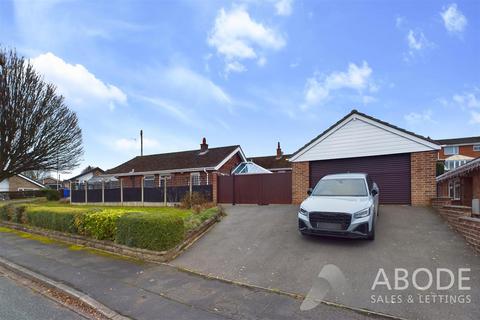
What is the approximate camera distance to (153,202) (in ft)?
65.1

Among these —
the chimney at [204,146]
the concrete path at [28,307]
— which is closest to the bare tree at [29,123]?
the chimney at [204,146]

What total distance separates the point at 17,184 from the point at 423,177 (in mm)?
52026

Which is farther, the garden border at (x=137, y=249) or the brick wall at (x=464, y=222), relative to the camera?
the garden border at (x=137, y=249)

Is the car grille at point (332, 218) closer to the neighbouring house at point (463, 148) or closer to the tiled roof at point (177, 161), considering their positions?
the tiled roof at point (177, 161)

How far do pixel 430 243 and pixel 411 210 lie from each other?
410 centimetres

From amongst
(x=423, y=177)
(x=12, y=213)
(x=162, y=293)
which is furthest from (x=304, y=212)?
(x=12, y=213)

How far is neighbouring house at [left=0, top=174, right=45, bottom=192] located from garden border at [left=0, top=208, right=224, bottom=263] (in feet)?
127

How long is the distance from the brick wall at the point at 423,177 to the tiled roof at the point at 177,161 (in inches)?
539

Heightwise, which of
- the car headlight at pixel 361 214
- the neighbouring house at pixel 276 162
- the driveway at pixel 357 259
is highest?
the neighbouring house at pixel 276 162

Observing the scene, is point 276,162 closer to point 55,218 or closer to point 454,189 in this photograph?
point 454,189

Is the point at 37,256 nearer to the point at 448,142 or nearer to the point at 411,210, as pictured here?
the point at 411,210

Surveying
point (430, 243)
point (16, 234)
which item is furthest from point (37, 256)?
point (430, 243)

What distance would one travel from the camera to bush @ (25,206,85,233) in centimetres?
1176

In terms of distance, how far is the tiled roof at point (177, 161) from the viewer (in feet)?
81.9
